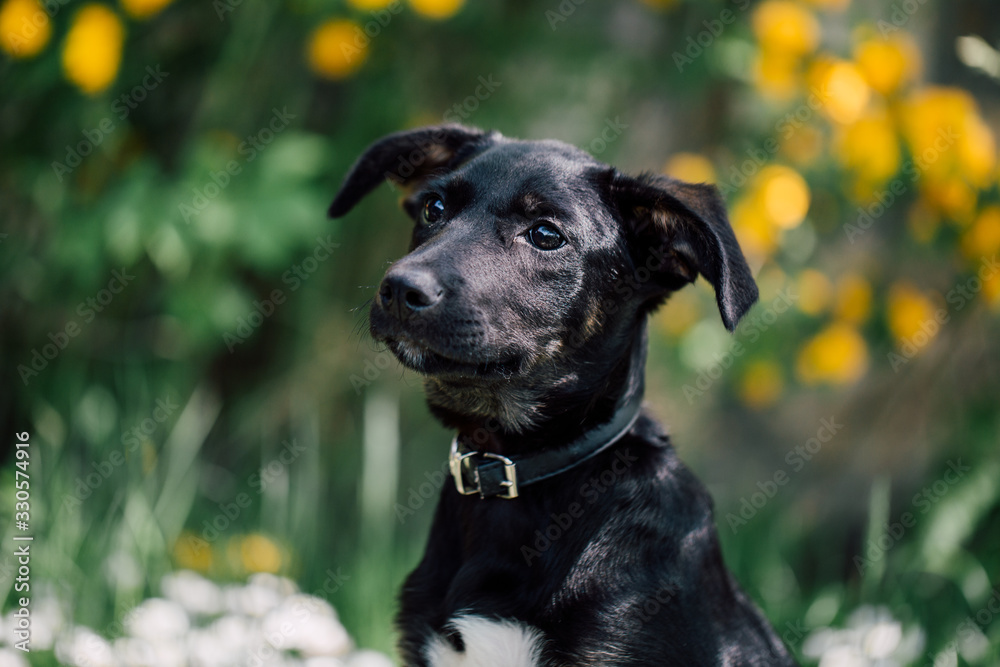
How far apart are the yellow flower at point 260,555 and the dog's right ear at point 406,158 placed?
187 cm

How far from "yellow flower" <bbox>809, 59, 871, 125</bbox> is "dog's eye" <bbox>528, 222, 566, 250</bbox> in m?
1.74

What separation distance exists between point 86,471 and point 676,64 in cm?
347

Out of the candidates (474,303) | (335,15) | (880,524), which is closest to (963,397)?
(880,524)

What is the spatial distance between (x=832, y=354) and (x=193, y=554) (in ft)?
9.96

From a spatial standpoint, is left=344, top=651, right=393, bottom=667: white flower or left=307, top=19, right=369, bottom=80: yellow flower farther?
left=307, top=19, right=369, bottom=80: yellow flower

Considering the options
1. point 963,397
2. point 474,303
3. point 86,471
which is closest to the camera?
point 474,303

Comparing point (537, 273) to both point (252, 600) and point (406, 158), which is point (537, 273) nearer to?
point (406, 158)

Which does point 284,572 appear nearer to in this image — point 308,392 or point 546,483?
point 308,392

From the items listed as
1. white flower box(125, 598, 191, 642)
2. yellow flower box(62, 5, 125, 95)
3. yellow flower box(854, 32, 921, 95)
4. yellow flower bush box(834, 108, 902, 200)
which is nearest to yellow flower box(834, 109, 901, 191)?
yellow flower bush box(834, 108, 902, 200)

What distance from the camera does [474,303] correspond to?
2111mm

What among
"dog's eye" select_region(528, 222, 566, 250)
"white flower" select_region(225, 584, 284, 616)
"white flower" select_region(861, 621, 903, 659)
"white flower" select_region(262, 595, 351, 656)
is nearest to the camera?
"dog's eye" select_region(528, 222, 566, 250)

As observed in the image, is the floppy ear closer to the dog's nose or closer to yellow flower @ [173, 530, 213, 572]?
the dog's nose

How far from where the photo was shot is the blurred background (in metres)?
3.40

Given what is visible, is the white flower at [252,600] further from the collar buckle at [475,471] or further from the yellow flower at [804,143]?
the yellow flower at [804,143]
